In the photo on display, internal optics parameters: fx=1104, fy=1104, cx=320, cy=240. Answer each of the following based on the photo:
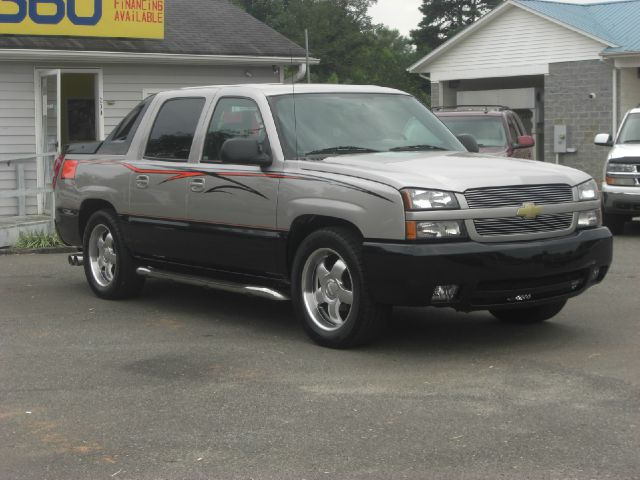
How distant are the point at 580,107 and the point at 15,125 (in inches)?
689

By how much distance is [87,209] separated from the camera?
32.7 feet

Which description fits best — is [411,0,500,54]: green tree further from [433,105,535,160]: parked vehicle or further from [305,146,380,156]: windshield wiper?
[305,146,380,156]: windshield wiper

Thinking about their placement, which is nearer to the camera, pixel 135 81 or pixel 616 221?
pixel 616 221

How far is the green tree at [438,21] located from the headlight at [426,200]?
67581 mm

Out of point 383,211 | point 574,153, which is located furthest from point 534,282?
point 574,153

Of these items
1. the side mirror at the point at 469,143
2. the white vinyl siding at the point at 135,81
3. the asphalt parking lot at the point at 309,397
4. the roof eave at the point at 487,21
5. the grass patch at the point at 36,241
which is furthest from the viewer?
the roof eave at the point at 487,21

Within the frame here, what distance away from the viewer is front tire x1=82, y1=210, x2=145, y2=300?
9.47m

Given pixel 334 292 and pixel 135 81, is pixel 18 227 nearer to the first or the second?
pixel 135 81

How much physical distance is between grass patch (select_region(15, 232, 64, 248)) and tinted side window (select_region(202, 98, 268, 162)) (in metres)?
6.33

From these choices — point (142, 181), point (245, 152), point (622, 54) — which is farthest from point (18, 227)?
point (622, 54)

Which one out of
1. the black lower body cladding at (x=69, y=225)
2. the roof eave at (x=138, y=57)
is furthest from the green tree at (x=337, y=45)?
the black lower body cladding at (x=69, y=225)

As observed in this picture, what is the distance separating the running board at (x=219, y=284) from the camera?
7.85 metres

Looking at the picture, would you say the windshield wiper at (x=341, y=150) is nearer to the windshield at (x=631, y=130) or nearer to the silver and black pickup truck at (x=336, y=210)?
the silver and black pickup truck at (x=336, y=210)

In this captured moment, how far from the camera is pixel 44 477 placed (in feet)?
15.6
